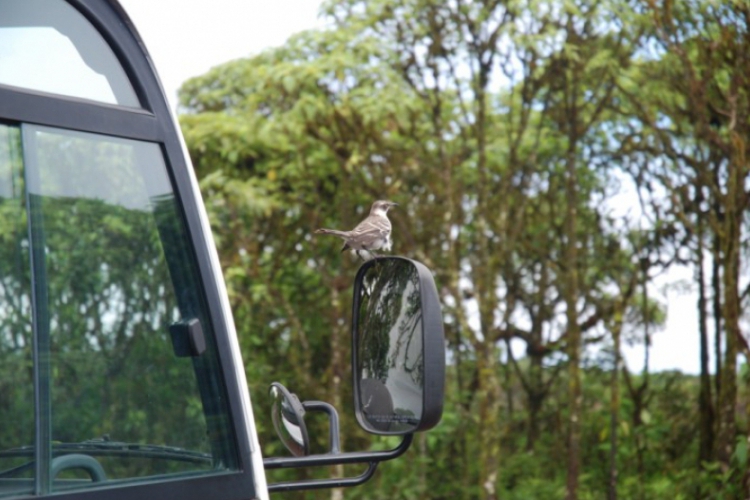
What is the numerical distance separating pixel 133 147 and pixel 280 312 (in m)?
Answer: 6.26

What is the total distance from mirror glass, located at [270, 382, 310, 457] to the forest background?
14.7 feet

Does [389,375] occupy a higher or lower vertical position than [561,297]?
lower

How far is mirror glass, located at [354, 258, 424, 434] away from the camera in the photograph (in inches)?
85.8

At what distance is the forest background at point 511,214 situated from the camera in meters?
6.92

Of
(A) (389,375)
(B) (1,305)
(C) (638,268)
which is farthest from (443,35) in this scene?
(B) (1,305)

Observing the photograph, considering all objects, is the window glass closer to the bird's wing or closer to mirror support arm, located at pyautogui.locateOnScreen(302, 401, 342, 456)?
mirror support arm, located at pyautogui.locateOnScreen(302, 401, 342, 456)

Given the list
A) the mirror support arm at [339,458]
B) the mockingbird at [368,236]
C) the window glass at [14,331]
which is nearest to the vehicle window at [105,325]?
the window glass at [14,331]

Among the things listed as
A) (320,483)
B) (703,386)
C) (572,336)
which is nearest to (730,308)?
(703,386)

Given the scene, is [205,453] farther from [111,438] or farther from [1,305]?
[1,305]

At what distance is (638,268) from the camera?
7816 mm

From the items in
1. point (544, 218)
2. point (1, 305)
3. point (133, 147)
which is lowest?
point (1, 305)

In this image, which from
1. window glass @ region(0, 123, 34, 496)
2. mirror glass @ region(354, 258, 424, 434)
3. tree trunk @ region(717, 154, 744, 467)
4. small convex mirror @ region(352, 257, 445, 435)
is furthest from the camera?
tree trunk @ region(717, 154, 744, 467)

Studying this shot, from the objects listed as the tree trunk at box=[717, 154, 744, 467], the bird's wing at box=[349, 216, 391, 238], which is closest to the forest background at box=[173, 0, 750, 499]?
the tree trunk at box=[717, 154, 744, 467]

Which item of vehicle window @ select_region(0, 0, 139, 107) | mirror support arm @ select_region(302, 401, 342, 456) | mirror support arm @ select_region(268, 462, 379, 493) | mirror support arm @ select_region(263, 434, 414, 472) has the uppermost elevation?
vehicle window @ select_region(0, 0, 139, 107)
